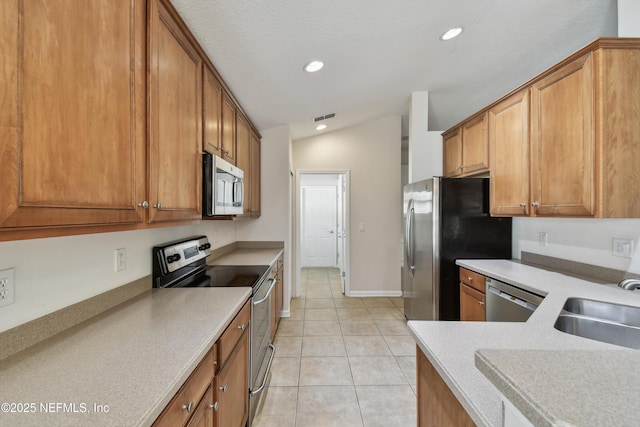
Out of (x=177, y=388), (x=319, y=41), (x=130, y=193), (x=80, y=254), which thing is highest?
(x=319, y=41)

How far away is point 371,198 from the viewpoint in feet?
13.8

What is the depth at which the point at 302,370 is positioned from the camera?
89.5 inches

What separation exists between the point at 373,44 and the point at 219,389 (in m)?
2.36

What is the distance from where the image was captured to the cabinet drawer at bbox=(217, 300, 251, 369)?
113 cm

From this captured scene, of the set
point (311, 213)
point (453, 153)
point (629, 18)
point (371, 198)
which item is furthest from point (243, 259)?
point (311, 213)

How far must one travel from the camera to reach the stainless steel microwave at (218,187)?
1.63 m

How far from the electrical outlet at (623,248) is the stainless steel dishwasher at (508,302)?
0.69 metres

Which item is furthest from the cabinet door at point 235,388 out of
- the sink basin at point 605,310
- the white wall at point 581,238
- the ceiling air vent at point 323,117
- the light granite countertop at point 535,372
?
the ceiling air vent at point 323,117

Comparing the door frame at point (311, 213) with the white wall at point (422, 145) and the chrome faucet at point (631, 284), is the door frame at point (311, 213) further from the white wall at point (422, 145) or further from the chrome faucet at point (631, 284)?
the chrome faucet at point (631, 284)

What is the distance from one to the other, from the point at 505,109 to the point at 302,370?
2.82m

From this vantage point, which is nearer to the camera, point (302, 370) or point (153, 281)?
point (153, 281)

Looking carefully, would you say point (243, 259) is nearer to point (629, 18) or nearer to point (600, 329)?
point (600, 329)

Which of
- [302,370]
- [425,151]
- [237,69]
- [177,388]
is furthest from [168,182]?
[425,151]

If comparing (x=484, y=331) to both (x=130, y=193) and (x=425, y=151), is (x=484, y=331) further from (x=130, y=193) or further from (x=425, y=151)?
(x=425, y=151)
